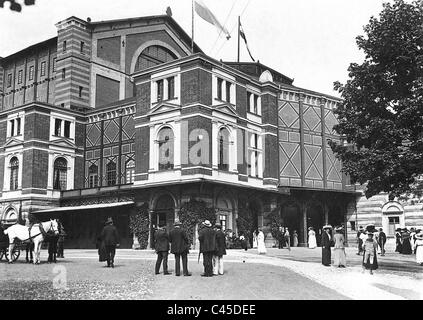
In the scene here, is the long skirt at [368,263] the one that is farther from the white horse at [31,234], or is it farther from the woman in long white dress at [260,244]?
the white horse at [31,234]

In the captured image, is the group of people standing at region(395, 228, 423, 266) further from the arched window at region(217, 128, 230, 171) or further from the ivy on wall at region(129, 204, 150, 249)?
the ivy on wall at region(129, 204, 150, 249)

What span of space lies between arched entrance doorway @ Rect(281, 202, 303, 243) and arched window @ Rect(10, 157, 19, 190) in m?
21.7

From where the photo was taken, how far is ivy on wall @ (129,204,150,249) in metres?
33.3

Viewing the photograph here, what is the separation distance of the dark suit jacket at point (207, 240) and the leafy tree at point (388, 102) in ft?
21.3

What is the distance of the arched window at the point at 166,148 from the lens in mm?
32562

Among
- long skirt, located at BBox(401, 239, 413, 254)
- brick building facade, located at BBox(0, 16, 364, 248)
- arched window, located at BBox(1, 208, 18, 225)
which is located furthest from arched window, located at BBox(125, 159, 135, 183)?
long skirt, located at BBox(401, 239, 413, 254)

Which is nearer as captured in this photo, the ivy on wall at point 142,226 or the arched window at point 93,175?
the ivy on wall at point 142,226

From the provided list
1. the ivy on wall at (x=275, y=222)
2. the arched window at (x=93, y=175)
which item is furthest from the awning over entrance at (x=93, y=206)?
the ivy on wall at (x=275, y=222)

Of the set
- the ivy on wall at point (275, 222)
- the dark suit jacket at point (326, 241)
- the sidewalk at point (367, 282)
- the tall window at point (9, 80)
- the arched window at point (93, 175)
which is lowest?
the sidewalk at point (367, 282)

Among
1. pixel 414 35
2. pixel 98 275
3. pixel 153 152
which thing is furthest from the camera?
pixel 153 152

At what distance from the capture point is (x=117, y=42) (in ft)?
151

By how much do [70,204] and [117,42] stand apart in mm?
16192
